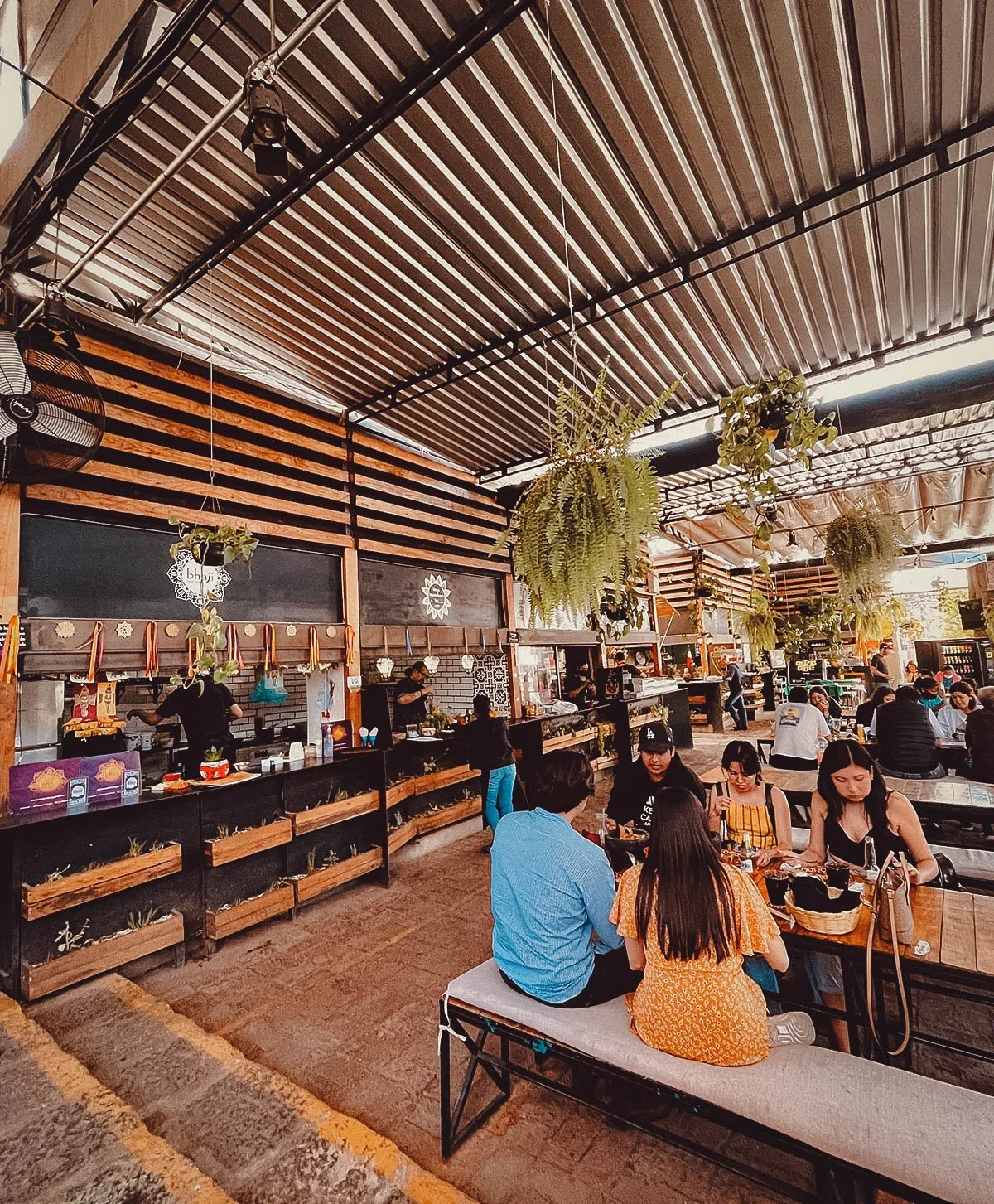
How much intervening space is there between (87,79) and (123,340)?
2.52 metres

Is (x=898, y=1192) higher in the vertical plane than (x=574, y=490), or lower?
lower

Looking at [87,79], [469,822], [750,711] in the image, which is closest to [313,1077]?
[469,822]

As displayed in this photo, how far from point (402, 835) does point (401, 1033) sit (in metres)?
2.90

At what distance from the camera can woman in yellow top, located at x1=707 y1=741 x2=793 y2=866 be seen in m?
3.48

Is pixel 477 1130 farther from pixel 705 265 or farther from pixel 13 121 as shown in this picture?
pixel 13 121

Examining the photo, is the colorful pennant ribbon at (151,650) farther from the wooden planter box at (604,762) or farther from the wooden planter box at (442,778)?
the wooden planter box at (604,762)

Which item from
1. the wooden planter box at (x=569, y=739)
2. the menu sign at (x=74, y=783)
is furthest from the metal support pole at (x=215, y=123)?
the wooden planter box at (x=569, y=739)

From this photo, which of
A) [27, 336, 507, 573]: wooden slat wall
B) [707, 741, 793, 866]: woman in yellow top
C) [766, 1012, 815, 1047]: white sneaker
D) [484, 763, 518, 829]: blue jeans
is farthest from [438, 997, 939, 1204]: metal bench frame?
[27, 336, 507, 573]: wooden slat wall

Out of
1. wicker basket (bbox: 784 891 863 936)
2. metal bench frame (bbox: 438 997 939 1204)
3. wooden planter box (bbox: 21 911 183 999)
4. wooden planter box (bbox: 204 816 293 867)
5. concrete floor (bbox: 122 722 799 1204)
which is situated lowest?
concrete floor (bbox: 122 722 799 1204)

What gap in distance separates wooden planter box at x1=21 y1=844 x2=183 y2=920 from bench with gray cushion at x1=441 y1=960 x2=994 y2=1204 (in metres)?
2.73

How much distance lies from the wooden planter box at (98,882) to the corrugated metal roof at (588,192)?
4259 mm

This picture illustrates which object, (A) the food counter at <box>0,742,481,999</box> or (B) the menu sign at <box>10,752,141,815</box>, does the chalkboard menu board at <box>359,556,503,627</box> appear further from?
(B) the menu sign at <box>10,752,141,815</box>

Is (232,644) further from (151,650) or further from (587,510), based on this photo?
(587,510)

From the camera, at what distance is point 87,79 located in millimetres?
2715
